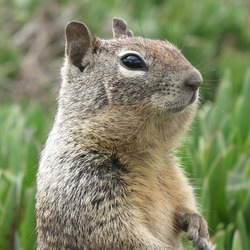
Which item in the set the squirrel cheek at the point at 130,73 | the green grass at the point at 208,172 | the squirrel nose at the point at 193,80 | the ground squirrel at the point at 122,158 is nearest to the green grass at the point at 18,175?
the green grass at the point at 208,172

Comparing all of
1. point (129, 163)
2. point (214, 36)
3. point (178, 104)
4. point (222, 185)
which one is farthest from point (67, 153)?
point (214, 36)

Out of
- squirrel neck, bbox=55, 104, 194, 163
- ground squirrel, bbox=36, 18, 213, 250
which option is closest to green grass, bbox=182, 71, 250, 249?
ground squirrel, bbox=36, 18, 213, 250

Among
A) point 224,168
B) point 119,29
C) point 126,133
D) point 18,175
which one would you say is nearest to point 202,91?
point 224,168

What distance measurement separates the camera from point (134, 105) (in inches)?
135

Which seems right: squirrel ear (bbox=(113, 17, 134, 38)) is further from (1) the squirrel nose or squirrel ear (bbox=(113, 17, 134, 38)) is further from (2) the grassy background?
(1) the squirrel nose

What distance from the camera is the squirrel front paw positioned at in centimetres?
329

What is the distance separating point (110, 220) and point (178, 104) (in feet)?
1.84

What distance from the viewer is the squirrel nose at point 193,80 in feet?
10.9

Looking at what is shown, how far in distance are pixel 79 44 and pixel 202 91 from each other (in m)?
0.88

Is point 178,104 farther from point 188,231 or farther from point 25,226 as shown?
point 25,226

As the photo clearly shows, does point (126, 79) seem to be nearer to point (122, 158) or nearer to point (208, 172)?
point (122, 158)

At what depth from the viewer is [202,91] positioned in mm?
4273

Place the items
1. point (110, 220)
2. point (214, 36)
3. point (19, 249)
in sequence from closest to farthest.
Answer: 1. point (110, 220)
2. point (19, 249)
3. point (214, 36)

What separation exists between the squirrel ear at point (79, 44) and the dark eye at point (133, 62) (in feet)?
0.79
